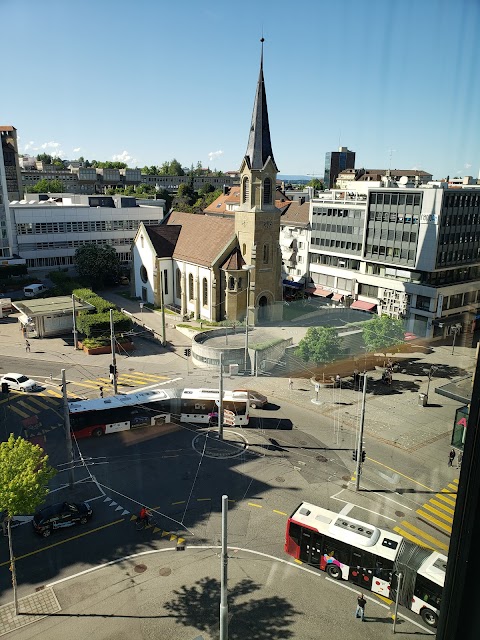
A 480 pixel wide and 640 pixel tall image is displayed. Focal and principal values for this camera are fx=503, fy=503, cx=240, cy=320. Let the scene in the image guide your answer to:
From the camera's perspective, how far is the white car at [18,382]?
2145 centimetres

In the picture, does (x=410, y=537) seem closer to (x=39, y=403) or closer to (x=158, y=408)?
(x=158, y=408)

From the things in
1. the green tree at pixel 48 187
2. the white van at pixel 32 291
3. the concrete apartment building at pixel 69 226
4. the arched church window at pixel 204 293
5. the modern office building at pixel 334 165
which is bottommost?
the white van at pixel 32 291

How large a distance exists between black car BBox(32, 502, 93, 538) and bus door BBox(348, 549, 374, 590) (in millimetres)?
6625

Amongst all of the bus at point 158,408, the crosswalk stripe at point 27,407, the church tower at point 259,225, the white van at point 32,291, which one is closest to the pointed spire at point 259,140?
the church tower at point 259,225

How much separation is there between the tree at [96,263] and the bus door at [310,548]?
106 feet

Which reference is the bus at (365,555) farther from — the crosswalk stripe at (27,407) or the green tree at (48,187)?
the green tree at (48,187)

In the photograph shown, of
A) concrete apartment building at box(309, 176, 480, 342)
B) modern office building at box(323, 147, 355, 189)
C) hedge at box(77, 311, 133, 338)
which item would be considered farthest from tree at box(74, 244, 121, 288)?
modern office building at box(323, 147, 355, 189)

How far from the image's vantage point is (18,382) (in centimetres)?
2156

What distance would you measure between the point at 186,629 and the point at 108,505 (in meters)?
4.82

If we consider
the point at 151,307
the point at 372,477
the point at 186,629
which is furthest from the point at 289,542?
the point at 151,307

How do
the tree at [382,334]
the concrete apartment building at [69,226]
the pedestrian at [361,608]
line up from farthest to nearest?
the concrete apartment building at [69,226]
the tree at [382,334]
the pedestrian at [361,608]

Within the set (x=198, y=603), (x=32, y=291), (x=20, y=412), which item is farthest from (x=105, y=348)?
(x=198, y=603)

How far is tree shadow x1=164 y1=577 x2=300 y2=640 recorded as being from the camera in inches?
375

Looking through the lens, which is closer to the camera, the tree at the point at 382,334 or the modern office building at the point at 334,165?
the tree at the point at 382,334
